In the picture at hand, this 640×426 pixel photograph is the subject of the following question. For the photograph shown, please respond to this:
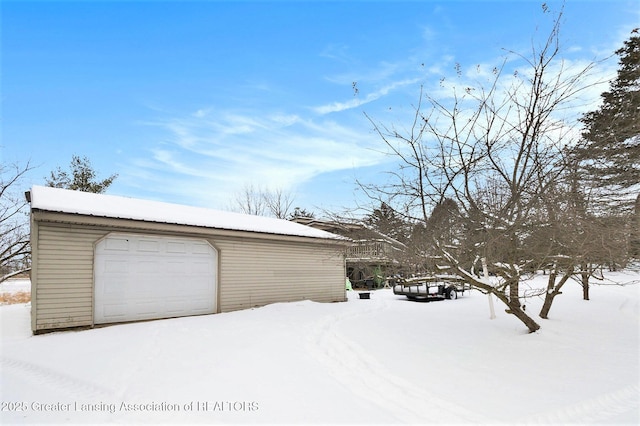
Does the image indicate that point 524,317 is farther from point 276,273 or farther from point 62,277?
point 62,277

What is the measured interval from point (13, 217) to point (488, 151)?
1796 centimetres

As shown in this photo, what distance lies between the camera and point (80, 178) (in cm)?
2284

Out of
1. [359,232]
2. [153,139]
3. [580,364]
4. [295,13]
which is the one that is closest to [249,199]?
[153,139]

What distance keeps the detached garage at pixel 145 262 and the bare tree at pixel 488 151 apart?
87.0 inches

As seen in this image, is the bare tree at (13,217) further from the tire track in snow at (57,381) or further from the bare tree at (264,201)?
the bare tree at (264,201)

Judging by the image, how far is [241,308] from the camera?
11.7 meters

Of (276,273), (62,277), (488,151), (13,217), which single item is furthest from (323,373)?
(13,217)

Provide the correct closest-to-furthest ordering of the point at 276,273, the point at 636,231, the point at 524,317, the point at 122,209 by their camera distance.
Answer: the point at 636,231 → the point at 524,317 → the point at 122,209 → the point at 276,273

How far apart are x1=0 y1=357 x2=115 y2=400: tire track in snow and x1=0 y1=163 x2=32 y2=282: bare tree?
453 inches

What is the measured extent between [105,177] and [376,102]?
22.3 meters

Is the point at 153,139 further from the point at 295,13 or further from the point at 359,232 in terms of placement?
the point at 359,232

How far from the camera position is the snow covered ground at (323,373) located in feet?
13.0

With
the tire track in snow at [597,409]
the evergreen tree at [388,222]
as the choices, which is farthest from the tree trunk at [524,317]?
the evergreen tree at [388,222]

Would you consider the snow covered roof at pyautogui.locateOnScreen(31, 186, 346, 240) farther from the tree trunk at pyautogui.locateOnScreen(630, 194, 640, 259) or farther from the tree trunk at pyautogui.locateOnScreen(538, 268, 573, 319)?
the tree trunk at pyautogui.locateOnScreen(630, 194, 640, 259)
